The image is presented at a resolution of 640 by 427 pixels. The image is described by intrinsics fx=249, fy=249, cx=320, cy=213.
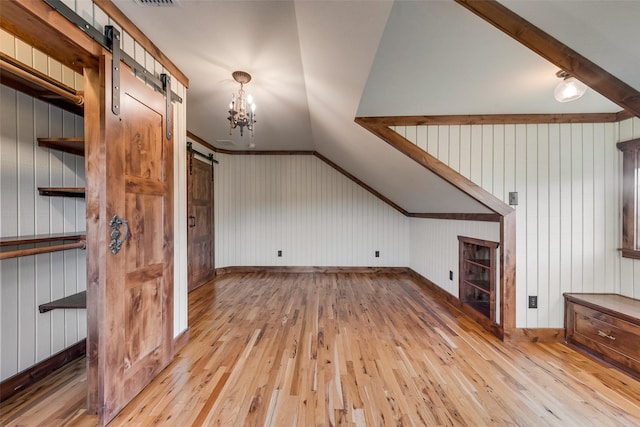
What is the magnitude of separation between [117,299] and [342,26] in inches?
78.7

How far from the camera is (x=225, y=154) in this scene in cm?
477

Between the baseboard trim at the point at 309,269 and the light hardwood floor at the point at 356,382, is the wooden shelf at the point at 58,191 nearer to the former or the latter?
the light hardwood floor at the point at 356,382

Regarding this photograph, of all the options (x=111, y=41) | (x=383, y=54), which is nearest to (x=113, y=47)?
(x=111, y=41)

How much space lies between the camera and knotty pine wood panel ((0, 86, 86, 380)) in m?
1.53

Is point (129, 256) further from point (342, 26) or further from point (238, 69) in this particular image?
point (342, 26)

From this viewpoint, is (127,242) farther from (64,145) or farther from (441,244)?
(441,244)

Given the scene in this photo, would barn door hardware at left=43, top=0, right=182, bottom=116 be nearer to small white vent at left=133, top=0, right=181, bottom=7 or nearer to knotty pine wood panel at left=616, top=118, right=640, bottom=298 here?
small white vent at left=133, top=0, right=181, bottom=7

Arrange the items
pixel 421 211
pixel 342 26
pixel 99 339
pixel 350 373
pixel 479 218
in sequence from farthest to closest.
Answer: pixel 421 211
pixel 479 218
pixel 350 373
pixel 342 26
pixel 99 339

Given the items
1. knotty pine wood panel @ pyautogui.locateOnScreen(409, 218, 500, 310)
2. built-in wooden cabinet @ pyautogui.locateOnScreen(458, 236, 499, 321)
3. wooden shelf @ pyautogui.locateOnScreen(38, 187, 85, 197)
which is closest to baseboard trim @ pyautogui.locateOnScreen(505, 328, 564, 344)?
knotty pine wood panel @ pyautogui.locateOnScreen(409, 218, 500, 310)

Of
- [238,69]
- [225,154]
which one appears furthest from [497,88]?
[225,154]

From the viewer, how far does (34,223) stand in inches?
66.1

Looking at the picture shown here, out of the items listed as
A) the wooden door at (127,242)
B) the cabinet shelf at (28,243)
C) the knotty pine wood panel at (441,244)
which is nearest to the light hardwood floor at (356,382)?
the wooden door at (127,242)

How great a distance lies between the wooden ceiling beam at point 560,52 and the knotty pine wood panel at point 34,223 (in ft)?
8.68

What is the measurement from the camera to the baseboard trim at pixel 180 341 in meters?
2.03
